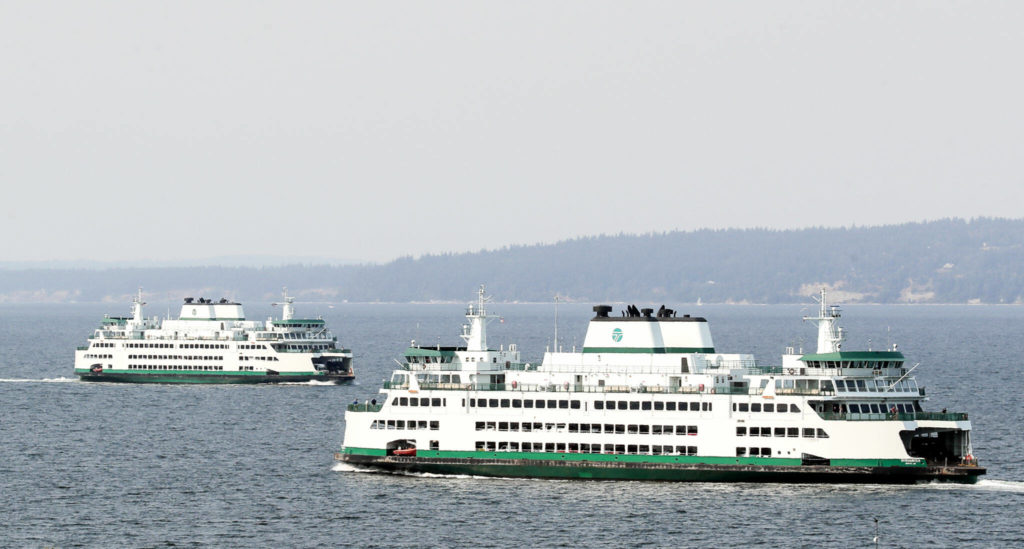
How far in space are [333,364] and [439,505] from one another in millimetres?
66544

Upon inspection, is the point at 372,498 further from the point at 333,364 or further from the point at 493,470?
the point at 333,364

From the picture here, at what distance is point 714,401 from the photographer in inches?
2566

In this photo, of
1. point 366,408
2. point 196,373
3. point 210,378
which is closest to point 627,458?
point 366,408

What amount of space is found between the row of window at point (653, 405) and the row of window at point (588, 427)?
0.76 meters

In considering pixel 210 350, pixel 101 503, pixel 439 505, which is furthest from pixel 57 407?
pixel 439 505

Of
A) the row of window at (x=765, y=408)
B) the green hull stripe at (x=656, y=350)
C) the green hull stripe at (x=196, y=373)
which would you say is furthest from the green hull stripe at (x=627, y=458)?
the green hull stripe at (x=196, y=373)

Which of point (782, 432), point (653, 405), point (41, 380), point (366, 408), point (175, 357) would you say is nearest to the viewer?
point (782, 432)

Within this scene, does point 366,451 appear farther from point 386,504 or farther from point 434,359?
point 386,504

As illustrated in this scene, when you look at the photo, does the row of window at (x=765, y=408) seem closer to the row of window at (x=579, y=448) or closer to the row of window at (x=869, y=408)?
the row of window at (x=869, y=408)

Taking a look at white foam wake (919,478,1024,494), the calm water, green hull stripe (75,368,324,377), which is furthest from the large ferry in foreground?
green hull stripe (75,368,324,377)

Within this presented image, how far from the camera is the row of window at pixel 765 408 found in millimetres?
64125

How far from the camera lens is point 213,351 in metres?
129

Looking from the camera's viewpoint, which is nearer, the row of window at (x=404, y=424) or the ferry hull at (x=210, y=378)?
the row of window at (x=404, y=424)

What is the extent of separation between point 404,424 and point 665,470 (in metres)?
12.5
